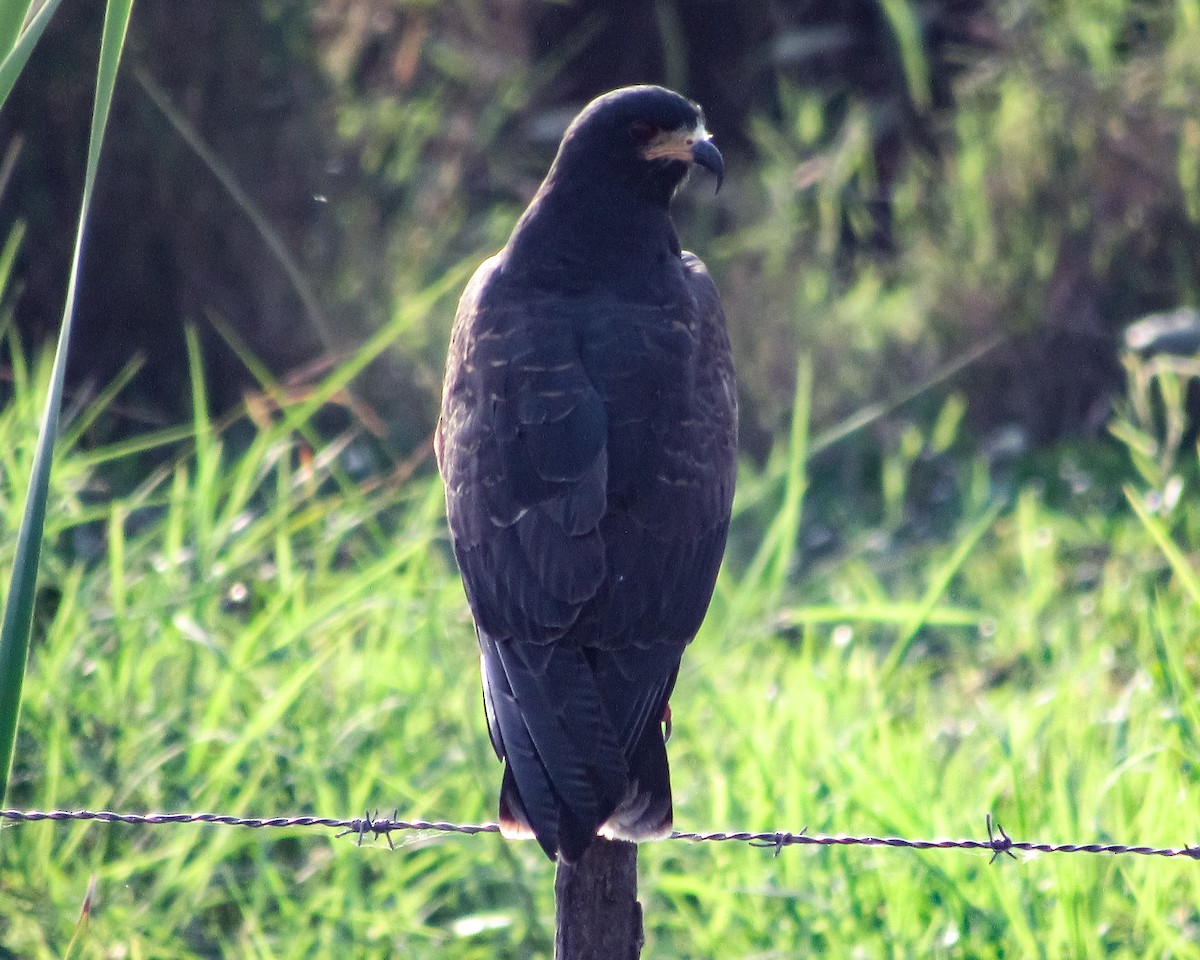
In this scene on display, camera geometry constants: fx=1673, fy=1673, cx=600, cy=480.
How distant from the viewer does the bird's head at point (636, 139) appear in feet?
9.72

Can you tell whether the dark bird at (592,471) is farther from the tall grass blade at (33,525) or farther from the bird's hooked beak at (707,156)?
the tall grass blade at (33,525)

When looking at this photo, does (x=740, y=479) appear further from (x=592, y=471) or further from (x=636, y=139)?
(x=592, y=471)

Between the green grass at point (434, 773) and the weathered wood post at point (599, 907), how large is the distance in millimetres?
896

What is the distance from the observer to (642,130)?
2.98 m

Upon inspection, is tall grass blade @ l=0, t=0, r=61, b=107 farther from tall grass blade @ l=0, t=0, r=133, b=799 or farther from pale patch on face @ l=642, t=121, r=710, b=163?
pale patch on face @ l=642, t=121, r=710, b=163

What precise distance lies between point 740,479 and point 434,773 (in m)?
2.57

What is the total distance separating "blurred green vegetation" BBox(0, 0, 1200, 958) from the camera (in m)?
3.12

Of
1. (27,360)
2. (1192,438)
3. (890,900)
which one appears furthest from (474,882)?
(1192,438)

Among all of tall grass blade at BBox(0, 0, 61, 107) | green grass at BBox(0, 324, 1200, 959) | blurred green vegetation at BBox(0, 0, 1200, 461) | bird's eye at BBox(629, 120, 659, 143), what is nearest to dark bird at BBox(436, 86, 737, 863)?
bird's eye at BBox(629, 120, 659, 143)

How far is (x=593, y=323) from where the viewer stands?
8.85ft

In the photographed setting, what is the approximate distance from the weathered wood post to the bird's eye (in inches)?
53.7

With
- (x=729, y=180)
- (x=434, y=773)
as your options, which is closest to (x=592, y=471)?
(x=434, y=773)

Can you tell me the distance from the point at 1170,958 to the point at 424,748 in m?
1.53

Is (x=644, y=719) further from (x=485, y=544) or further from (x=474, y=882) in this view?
(x=474, y=882)
